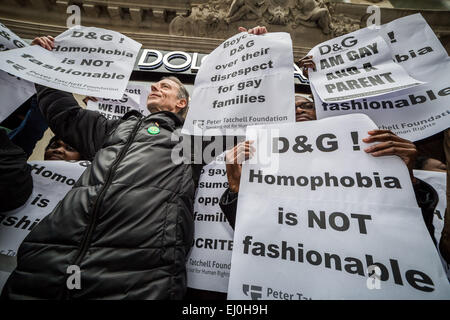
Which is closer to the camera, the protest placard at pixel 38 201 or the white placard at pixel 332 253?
the white placard at pixel 332 253

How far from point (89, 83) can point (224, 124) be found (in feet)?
2.61

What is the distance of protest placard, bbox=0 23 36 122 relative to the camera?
109 cm

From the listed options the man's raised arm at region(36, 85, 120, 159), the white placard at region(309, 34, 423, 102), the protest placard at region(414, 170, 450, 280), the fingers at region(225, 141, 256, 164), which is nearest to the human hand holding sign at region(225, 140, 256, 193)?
the fingers at region(225, 141, 256, 164)

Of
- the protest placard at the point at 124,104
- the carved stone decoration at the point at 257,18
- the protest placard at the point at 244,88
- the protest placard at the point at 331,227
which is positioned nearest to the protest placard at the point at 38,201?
the protest placard at the point at 124,104

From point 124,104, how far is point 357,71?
1734 mm

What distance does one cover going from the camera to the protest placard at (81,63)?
3.26 ft

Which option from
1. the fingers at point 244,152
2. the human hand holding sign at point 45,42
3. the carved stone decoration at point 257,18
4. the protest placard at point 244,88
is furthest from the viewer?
the carved stone decoration at point 257,18

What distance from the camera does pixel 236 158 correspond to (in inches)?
31.8

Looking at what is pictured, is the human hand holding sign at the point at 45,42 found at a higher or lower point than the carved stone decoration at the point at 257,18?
lower

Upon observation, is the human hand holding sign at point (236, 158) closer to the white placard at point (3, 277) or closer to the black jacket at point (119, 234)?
the black jacket at point (119, 234)

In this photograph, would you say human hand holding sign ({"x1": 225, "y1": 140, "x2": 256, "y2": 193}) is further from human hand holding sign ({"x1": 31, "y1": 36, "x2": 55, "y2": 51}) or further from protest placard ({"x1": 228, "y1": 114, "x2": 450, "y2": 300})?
human hand holding sign ({"x1": 31, "y1": 36, "x2": 55, "y2": 51})

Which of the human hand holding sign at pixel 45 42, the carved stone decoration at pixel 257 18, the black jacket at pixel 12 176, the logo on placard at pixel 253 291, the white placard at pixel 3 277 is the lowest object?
the white placard at pixel 3 277

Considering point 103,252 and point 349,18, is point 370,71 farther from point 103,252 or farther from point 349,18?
point 349,18

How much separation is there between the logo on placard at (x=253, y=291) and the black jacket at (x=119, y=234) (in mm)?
281
